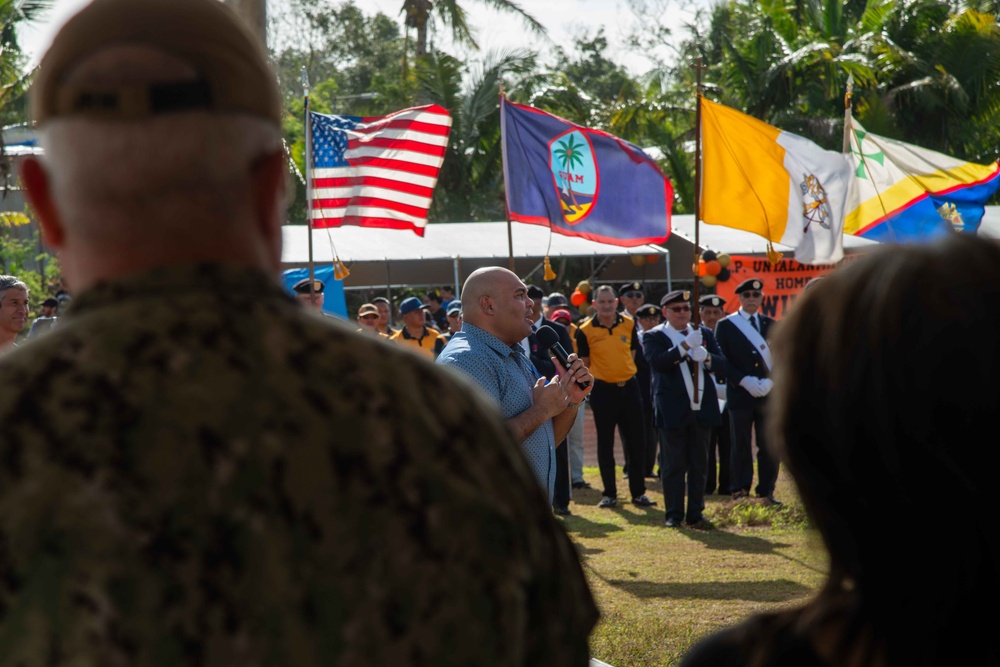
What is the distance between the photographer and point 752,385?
11.1 meters

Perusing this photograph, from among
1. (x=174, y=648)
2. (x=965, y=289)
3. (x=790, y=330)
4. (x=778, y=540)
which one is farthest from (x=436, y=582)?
(x=778, y=540)

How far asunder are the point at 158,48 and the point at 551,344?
5045 millimetres

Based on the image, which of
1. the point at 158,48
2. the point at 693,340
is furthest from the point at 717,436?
the point at 158,48

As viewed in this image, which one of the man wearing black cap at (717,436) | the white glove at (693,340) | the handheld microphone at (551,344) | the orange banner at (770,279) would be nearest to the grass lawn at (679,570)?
the man wearing black cap at (717,436)

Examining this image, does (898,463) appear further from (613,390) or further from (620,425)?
(620,425)

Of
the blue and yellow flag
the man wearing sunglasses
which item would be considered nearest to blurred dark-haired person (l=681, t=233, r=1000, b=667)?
the man wearing sunglasses

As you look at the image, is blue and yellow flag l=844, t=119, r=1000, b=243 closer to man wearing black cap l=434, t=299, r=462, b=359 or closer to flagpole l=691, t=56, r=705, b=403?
flagpole l=691, t=56, r=705, b=403

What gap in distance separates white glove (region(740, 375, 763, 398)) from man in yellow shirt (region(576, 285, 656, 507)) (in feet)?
3.51

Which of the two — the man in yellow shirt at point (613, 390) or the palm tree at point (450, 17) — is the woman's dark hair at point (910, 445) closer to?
the man in yellow shirt at point (613, 390)

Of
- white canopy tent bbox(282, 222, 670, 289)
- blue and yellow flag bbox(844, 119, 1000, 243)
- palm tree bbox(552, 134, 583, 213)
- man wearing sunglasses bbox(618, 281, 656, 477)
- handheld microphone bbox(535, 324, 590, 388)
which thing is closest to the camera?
handheld microphone bbox(535, 324, 590, 388)

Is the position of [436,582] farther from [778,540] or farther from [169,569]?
[778,540]

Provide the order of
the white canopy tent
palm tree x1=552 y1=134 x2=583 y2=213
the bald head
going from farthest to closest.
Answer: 1. the white canopy tent
2. palm tree x1=552 y1=134 x2=583 y2=213
3. the bald head

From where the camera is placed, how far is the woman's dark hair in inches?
53.1

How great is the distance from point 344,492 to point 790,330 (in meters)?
0.61
